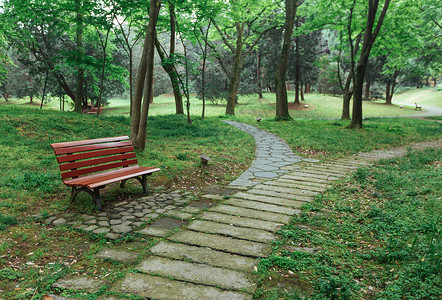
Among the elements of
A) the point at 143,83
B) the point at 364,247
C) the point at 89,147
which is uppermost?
the point at 143,83

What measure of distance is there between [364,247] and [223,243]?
1.61 meters

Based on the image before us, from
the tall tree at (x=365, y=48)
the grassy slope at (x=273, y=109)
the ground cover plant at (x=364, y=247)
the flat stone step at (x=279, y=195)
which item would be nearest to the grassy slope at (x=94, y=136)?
the flat stone step at (x=279, y=195)

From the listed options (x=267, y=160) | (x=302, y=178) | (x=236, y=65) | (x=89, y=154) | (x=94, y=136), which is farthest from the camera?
(x=236, y=65)

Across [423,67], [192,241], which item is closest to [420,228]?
[192,241]

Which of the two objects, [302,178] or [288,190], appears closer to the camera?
[288,190]

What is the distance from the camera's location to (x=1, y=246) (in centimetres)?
295

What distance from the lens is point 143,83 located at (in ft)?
22.4

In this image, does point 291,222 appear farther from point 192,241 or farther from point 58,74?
point 58,74

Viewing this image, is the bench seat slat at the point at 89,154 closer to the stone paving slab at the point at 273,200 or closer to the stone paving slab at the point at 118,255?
the stone paving slab at the point at 118,255

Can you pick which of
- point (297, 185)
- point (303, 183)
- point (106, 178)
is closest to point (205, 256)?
point (106, 178)

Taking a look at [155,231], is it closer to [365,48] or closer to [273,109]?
[365,48]

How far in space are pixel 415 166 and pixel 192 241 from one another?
589cm

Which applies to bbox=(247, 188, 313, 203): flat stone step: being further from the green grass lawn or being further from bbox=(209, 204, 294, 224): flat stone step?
the green grass lawn

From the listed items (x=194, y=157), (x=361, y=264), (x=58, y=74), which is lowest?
(x=361, y=264)
